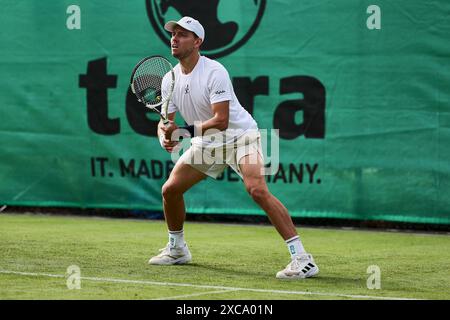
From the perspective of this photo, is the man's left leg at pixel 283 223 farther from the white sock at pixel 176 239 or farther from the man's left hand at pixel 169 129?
the white sock at pixel 176 239

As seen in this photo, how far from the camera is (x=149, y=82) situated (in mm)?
8188

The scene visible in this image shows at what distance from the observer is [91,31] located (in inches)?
480

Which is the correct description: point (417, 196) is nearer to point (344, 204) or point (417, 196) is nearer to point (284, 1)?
point (344, 204)

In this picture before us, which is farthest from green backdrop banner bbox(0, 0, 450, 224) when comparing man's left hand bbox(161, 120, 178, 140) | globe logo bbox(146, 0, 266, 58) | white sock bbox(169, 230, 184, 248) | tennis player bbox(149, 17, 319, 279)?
man's left hand bbox(161, 120, 178, 140)

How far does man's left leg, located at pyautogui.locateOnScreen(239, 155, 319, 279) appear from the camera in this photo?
7523mm

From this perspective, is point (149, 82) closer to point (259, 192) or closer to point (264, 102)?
point (259, 192)

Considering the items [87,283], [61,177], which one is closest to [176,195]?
[87,283]

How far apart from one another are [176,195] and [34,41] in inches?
193

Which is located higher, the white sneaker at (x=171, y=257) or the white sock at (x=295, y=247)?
the white sock at (x=295, y=247)

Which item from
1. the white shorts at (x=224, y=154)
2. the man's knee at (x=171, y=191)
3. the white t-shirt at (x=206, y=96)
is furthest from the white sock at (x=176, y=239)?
the white t-shirt at (x=206, y=96)

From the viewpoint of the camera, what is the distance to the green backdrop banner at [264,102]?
10859 millimetres

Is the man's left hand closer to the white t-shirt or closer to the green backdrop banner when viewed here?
the white t-shirt

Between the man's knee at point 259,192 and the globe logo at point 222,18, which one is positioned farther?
the globe logo at point 222,18

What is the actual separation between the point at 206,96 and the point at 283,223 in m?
1.13
